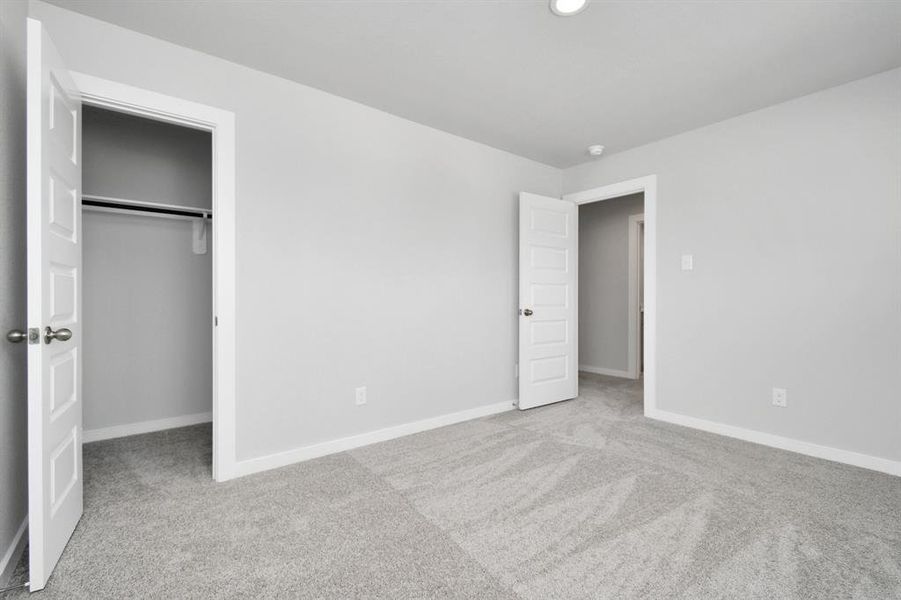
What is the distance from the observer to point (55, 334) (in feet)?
5.01

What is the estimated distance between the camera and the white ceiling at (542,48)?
1.96 metres

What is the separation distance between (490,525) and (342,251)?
6.30 feet

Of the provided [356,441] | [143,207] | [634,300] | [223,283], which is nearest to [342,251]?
[223,283]

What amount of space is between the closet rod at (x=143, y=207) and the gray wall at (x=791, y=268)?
385 centimetres

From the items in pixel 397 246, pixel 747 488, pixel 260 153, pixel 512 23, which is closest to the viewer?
pixel 512 23

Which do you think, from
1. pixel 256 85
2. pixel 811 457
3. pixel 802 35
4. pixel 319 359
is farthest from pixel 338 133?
pixel 811 457

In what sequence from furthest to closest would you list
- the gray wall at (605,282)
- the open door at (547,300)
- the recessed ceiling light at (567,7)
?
the gray wall at (605,282) < the open door at (547,300) < the recessed ceiling light at (567,7)

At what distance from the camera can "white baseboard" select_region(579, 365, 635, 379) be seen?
5.40m

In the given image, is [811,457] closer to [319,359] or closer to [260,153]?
[319,359]

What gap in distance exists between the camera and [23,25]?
178 centimetres

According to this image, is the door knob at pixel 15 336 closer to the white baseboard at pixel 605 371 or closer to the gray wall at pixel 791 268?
the gray wall at pixel 791 268

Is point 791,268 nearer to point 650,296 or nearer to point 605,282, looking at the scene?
point 650,296

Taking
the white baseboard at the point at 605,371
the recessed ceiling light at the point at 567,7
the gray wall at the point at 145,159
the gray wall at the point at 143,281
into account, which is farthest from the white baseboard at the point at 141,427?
the white baseboard at the point at 605,371

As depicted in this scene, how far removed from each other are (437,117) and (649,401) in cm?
298
